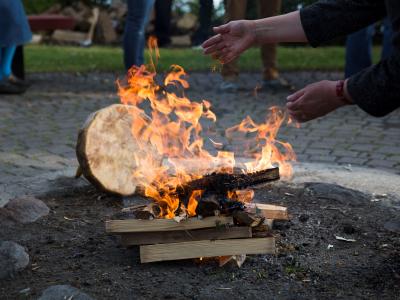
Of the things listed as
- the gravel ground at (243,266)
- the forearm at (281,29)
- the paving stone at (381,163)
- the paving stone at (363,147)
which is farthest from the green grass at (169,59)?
the forearm at (281,29)

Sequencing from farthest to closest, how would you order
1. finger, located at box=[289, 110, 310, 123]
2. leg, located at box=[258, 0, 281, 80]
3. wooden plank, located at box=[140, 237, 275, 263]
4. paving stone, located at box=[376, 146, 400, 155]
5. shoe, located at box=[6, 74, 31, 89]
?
1. shoe, located at box=[6, 74, 31, 89]
2. leg, located at box=[258, 0, 281, 80]
3. paving stone, located at box=[376, 146, 400, 155]
4. wooden plank, located at box=[140, 237, 275, 263]
5. finger, located at box=[289, 110, 310, 123]

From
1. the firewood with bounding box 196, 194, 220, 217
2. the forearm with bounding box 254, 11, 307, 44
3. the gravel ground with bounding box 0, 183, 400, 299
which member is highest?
the forearm with bounding box 254, 11, 307, 44

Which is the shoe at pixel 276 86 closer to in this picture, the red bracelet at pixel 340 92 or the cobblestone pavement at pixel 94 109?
the cobblestone pavement at pixel 94 109

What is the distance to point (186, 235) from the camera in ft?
10.2

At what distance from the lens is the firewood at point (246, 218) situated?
122 inches

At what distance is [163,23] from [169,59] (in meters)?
3.73

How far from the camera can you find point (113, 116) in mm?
4238

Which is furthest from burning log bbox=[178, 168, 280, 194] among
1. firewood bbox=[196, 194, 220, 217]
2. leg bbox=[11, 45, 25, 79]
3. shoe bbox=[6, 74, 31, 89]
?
leg bbox=[11, 45, 25, 79]

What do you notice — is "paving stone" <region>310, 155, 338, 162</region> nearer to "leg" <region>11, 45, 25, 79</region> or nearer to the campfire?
the campfire

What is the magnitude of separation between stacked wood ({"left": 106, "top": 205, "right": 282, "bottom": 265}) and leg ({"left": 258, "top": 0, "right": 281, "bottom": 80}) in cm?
559

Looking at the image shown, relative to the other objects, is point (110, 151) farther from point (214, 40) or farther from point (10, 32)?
point (10, 32)

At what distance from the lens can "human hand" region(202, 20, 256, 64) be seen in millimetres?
3352

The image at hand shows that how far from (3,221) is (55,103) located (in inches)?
172

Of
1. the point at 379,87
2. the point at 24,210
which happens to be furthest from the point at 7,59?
the point at 379,87
